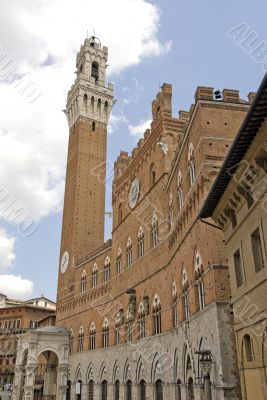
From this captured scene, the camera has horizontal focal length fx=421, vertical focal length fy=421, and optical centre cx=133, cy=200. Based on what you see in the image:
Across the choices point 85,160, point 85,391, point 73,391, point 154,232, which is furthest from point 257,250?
point 85,160

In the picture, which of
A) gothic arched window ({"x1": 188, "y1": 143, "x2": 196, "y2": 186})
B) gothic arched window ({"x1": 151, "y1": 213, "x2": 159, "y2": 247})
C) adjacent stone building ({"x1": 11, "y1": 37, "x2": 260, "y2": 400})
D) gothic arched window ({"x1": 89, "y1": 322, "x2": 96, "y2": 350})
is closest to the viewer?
adjacent stone building ({"x1": 11, "y1": 37, "x2": 260, "y2": 400})

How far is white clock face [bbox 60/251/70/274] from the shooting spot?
136ft

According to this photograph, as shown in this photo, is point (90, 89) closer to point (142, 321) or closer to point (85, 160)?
point (85, 160)

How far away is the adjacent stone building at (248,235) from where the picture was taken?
30.8ft

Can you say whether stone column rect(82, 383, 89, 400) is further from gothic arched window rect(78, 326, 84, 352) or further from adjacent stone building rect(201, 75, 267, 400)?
adjacent stone building rect(201, 75, 267, 400)

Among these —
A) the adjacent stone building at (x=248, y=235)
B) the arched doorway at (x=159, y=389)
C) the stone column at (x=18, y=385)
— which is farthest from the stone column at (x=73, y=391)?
the adjacent stone building at (x=248, y=235)

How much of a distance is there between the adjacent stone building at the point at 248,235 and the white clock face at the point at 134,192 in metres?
15.4

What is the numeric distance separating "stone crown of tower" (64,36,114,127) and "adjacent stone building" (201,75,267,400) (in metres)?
39.5

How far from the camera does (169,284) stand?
806 inches

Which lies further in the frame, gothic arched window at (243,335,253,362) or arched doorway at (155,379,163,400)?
arched doorway at (155,379,163,400)

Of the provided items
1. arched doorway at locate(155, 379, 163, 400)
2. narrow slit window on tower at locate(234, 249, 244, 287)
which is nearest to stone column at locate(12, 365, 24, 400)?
arched doorway at locate(155, 379, 163, 400)

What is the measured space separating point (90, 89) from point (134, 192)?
26158 mm

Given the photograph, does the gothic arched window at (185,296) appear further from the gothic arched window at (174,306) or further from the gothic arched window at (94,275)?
the gothic arched window at (94,275)

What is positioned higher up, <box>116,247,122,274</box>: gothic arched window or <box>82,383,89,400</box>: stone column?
<box>116,247,122,274</box>: gothic arched window
